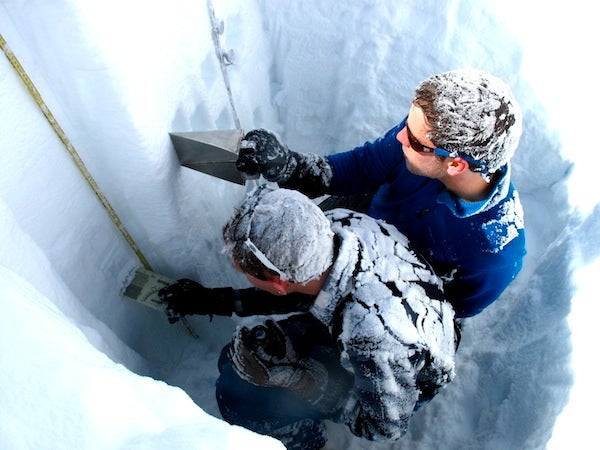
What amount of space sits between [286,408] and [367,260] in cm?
76

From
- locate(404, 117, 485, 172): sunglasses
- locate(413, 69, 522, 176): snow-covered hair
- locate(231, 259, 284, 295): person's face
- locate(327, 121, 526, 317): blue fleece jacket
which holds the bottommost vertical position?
locate(327, 121, 526, 317): blue fleece jacket

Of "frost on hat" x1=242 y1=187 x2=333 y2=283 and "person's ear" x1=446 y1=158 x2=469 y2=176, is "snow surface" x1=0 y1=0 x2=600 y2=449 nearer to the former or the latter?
"frost on hat" x1=242 y1=187 x2=333 y2=283

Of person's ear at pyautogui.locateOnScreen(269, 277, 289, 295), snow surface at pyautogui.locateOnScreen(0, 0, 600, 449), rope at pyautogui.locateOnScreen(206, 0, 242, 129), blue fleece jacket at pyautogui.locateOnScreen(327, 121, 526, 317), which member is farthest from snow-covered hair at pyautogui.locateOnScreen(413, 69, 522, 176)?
rope at pyautogui.locateOnScreen(206, 0, 242, 129)

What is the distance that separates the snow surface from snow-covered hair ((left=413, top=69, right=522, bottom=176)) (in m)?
0.75

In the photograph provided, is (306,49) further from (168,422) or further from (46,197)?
(168,422)

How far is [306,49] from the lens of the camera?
239cm

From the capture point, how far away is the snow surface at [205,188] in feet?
2.57

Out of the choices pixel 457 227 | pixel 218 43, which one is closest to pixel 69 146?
pixel 218 43

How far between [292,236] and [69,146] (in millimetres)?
660

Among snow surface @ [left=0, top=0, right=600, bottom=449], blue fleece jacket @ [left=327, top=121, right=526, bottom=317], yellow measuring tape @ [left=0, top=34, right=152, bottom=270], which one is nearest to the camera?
snow surface @ [left=0, top=0, right=600, bottom=449]

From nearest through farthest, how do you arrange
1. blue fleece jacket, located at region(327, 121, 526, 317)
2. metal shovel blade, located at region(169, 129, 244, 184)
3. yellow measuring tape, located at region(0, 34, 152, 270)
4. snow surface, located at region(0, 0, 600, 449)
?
snow surface, located at region(0, 0, 600, 449)
yellow measuring tape, located at region(0, 34, 152, 270)
blue fleece jacket, located at region(327, 121, 526, 317)
metal shovel blade, located at region(169, 129, 244, 184)

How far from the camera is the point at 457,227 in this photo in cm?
145

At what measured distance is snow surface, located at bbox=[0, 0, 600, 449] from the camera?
0.78 meters

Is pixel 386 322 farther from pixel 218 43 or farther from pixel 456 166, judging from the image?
pixel 218 43
